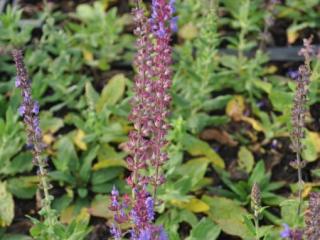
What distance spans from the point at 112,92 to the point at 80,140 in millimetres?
541

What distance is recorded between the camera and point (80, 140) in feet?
15.5

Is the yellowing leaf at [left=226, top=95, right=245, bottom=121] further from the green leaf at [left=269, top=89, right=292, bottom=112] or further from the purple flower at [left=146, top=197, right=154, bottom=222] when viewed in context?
the purple flower at [left=146, top=197, right=154, bottom=222]

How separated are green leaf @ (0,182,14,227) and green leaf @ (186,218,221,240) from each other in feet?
3.64

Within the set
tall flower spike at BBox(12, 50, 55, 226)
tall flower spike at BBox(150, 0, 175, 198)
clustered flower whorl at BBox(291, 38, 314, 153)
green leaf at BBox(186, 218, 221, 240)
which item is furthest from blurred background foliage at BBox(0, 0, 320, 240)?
tall flower spike at BBox(12, 50, 55, 226)

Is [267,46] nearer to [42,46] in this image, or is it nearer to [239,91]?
[239,91]

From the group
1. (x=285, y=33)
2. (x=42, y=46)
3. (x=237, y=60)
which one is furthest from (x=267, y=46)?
(x=42, y=46)

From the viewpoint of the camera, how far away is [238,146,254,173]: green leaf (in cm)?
470

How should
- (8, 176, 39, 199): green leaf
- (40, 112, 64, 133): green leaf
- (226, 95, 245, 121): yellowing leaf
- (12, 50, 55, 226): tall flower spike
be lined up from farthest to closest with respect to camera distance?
(226, 95, 245, 121): yellowing leaf
(40, 112, 64, 133): green leaf
(8, 176, 39, 199): green leaf
(12, 50, 55, 226): tall flower spike

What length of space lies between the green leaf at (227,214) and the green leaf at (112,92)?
107 cm

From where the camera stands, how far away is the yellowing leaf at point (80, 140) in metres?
4.69

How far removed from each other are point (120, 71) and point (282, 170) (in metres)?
1.63

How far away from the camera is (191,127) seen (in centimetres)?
467

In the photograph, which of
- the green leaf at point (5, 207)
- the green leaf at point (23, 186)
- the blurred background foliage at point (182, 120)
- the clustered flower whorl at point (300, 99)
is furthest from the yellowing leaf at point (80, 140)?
the clustered flower whorl at point (300, 99)

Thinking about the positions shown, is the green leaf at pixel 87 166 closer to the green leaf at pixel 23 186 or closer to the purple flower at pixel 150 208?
the green leaf at pixel 23 186
